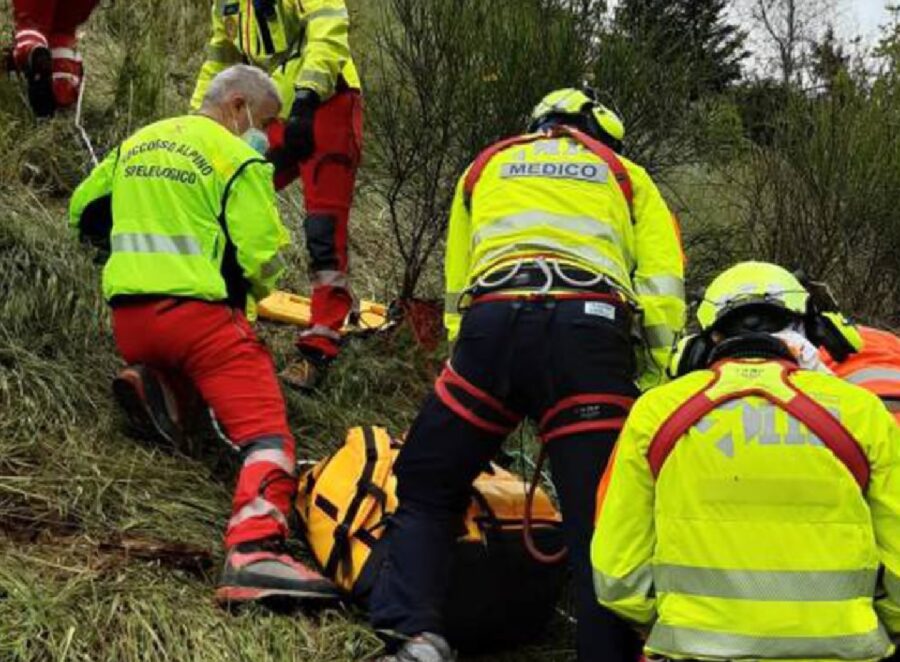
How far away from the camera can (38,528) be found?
3.72 meters

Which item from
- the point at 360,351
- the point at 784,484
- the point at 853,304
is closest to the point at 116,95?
the point at 360,351

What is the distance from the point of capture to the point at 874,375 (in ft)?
10.5

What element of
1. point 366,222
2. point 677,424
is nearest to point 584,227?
point 677,424

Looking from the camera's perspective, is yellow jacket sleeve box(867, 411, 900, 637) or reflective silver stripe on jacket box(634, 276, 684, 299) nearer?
yellow jacket sleeve box(867, 411, 900, 637)

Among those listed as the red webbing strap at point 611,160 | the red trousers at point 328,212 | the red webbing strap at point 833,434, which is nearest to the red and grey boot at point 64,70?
the red trousers at point 328,212

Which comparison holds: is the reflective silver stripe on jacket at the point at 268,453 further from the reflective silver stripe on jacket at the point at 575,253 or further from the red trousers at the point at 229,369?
the reflective silver stripe on jacket at the point at 575,253

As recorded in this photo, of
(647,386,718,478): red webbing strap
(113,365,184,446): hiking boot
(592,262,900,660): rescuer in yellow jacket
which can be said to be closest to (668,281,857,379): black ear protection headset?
(592,262,900,660): rescuer in yellow jacket

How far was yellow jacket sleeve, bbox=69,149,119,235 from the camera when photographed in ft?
13.8

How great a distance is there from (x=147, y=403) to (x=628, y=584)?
2032mm

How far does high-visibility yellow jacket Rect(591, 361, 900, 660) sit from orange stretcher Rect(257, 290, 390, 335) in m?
3.20

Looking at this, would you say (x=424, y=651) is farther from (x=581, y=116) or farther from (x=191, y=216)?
(x=581, y=116)

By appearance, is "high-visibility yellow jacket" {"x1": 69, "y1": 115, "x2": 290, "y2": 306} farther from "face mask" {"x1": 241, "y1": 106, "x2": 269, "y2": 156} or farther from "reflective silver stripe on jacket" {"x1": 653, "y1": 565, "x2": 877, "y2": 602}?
"reflective silver stripe on jacket" {"x1": 653, "y1": 565, "x2": 877, "y2": 602}

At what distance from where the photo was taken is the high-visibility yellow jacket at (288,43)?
4.94 metres

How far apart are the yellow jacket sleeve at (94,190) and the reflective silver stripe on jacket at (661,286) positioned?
1.95m
